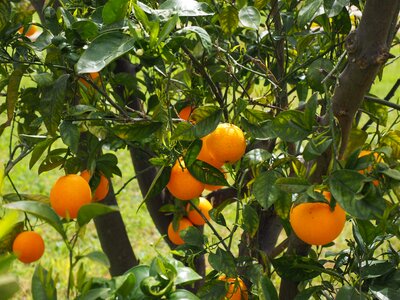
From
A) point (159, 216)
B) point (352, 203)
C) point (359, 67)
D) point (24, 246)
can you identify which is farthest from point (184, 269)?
point (159, 216)

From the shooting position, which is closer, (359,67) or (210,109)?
(359,67)

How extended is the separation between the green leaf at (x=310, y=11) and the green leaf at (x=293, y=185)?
0.91ft

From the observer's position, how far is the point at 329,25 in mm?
1067

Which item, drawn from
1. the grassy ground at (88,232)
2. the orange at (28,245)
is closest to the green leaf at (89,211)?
the orange at (28,245)

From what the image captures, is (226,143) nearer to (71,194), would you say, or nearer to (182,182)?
(182,182)

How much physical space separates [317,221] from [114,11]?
376 millimetres

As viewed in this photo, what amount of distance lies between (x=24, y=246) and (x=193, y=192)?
0.31 m

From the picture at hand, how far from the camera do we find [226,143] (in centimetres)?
92

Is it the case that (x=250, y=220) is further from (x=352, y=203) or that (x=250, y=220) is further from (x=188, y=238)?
(x=352, y=203)

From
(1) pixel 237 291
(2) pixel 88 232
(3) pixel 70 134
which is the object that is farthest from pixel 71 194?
(2) pixel 88 232

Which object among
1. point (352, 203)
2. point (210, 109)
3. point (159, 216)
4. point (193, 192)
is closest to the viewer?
point (352, 203)

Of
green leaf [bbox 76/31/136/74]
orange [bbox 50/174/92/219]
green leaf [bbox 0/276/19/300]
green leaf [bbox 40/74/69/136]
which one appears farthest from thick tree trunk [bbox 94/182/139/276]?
green leaf [bbox 0/276/19/300]

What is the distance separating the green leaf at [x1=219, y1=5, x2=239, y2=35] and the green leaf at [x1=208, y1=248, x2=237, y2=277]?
1.20 ft

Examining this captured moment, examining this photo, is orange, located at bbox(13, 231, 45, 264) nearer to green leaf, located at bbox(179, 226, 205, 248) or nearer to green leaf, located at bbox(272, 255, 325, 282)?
green leaf, located at bbox(179, 226, 205, 248)
